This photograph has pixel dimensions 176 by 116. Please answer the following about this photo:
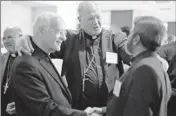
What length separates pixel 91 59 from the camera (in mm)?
2023

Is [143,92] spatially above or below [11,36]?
below

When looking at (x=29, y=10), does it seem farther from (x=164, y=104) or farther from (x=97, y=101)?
(x=164, y=104)

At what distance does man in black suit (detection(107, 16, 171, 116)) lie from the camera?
1087 mm

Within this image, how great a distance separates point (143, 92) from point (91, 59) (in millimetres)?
978

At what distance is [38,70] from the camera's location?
1355 mm

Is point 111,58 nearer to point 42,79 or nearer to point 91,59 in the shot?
point 91,59

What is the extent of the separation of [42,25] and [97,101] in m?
0.89

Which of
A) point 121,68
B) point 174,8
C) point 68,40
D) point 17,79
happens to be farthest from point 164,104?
point 174,8

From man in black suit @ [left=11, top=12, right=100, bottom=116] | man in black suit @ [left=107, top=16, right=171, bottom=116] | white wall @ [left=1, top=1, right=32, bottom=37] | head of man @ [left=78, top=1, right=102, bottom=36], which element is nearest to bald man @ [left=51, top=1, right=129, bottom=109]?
head of man @ [left=78, top=1, right=102, bottom=36]

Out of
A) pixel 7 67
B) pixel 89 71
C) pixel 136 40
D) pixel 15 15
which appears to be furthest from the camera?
pixel 15 15

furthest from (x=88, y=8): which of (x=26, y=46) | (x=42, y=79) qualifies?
(x=42, y=79)

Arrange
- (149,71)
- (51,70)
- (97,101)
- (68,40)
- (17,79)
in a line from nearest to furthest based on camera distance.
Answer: (149,71)
(17,79)
(51,70)
(97,101)
(68,40)

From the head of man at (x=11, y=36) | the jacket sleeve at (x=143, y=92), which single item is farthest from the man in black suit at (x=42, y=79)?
the head of man at (x=11, y=36)

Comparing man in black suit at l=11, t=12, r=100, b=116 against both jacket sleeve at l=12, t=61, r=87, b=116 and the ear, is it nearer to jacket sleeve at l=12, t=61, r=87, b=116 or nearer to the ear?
jacket sleeve at l=12, t=61, r=87, b=116
